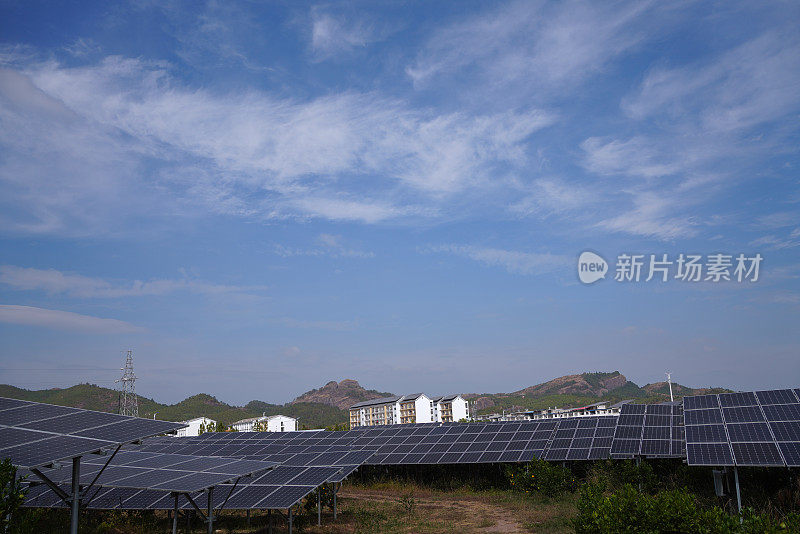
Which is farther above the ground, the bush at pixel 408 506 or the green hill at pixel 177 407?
the green hill at pixel 177 407

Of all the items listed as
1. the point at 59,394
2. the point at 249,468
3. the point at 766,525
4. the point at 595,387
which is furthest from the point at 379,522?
the point at 595,387

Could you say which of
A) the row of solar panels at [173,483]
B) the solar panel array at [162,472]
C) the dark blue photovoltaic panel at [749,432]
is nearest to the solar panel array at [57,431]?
the solar panel array at [162,472]

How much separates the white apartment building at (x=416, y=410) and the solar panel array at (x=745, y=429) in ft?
314

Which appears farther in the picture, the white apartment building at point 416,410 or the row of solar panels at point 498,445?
the white apartment building at point 416,410

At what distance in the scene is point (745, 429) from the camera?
19719 millimetres

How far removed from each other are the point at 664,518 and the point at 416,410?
10955 centimetres

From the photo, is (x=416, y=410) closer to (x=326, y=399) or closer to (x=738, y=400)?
(x=326, y=399)

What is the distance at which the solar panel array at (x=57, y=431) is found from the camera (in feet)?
35.1

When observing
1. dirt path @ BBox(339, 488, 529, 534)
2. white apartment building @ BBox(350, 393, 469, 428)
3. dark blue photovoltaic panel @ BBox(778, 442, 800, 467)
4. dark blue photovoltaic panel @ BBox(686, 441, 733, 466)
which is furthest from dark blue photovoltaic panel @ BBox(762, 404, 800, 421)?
white apartment building @ BBox(350, 393, 469, 428)

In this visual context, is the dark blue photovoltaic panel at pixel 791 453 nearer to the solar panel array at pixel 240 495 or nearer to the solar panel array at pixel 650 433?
the solar panel array at pixel 650 433

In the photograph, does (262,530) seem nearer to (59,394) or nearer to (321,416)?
(59,394)

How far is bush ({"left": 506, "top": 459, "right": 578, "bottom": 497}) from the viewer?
2680 centimetres

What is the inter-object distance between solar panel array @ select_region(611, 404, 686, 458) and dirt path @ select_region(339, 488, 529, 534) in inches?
249

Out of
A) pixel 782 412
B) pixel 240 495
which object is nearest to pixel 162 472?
pixel 240 495
